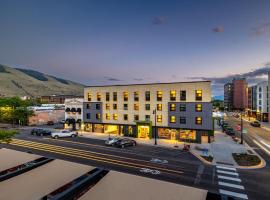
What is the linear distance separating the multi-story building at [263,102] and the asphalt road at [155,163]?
61.8 meters

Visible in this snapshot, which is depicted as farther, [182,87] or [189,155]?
[182,87]

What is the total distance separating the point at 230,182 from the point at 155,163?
8.93 metres

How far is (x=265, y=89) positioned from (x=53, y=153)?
3250 inches

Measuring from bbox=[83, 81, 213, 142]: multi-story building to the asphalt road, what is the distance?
8.06 meters

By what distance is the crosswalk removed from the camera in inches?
639

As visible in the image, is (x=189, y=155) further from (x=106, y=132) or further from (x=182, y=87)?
(x=106, y=132)

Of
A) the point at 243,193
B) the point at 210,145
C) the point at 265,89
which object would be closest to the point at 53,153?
the point at 243,193

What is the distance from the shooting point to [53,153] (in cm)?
2853

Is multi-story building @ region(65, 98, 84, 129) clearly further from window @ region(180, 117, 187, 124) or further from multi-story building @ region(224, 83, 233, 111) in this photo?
multi-story building @ region(224, 83, 233, 111)

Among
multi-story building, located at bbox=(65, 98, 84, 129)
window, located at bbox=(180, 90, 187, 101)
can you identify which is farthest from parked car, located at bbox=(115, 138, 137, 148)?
multi-story building, located at bbox=(65, 98, 84, 129)

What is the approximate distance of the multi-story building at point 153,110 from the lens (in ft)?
121

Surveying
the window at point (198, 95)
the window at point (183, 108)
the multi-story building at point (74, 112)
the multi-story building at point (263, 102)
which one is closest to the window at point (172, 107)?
the window at point (183, 108)

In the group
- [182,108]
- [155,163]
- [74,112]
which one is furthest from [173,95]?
[74,112]

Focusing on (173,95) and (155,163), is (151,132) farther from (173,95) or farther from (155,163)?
(155,163)
